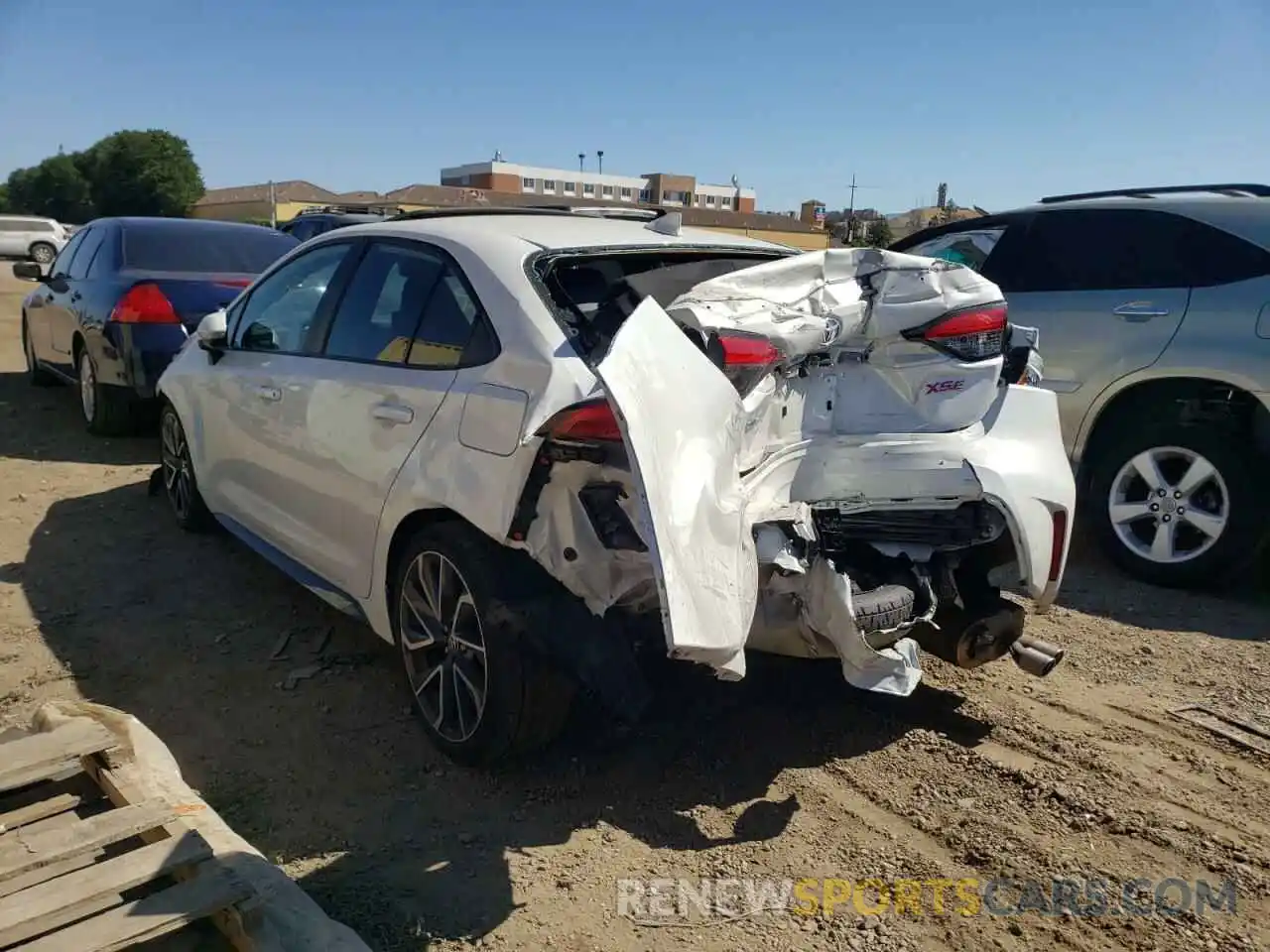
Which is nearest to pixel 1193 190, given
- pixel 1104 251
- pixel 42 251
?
pixel 1104 251

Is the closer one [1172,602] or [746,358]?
[746,358]

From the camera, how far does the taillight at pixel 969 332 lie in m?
3.22

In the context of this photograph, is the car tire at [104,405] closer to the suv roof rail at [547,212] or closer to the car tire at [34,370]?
the car tire at [34,370]

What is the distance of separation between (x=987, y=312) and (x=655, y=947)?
7.11 feet

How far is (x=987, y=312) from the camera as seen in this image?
3301 millimetres

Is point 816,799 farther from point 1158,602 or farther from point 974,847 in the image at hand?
point 1158,602

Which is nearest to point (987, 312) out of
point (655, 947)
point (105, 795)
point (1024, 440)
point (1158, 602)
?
point (1024, 440)

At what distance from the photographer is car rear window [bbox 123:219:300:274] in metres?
7.68

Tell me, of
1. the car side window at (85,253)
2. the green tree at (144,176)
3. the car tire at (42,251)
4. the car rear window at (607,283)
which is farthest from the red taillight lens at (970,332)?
the green tree at (144,176)

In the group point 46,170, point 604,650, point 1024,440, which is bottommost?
point 604,650

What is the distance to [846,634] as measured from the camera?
2904 mm

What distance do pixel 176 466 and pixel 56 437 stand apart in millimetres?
3045

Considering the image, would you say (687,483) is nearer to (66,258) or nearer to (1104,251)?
(1104,251)

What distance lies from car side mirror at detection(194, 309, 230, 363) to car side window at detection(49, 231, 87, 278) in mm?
4516
